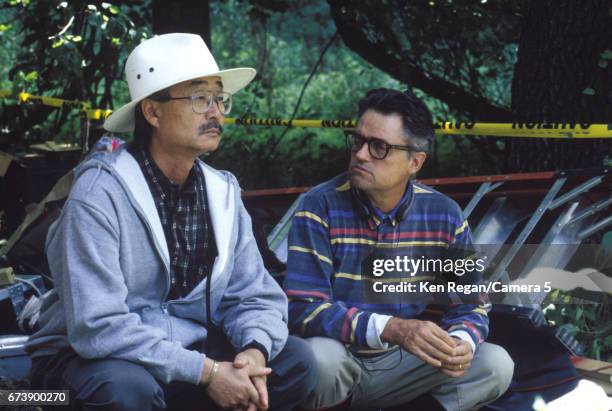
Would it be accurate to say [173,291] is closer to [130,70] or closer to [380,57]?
[130,70]

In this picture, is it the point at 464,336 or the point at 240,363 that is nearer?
the point at 240,363

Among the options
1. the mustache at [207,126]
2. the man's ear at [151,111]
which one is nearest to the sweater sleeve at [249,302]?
the mustache at [207,126]

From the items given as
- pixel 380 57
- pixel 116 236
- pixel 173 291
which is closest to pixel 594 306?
pixel 173 291

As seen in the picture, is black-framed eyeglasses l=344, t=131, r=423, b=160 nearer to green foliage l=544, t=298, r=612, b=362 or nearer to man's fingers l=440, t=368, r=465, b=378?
man's fingers l=440, t=368, r=465, b=378

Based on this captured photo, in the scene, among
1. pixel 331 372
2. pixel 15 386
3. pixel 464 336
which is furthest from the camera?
pixel 15 386

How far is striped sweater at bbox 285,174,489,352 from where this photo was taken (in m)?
A: 3.41

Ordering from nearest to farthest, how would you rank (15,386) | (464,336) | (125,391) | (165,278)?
(125,391), (165,278), (464,336), (15,386)

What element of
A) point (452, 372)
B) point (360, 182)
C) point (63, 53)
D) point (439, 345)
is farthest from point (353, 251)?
point (63, 53)

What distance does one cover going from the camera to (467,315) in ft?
11.6

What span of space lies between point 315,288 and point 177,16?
3712mm

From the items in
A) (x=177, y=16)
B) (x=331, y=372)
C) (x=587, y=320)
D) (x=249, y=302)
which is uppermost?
(x=177, y=16)

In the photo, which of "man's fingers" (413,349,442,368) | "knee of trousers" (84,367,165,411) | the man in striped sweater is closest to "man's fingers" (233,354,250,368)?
"knee of trousers" (84,367,165,411)

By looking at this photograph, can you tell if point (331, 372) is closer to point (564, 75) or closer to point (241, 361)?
point (241, 361)

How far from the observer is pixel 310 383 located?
323cm
